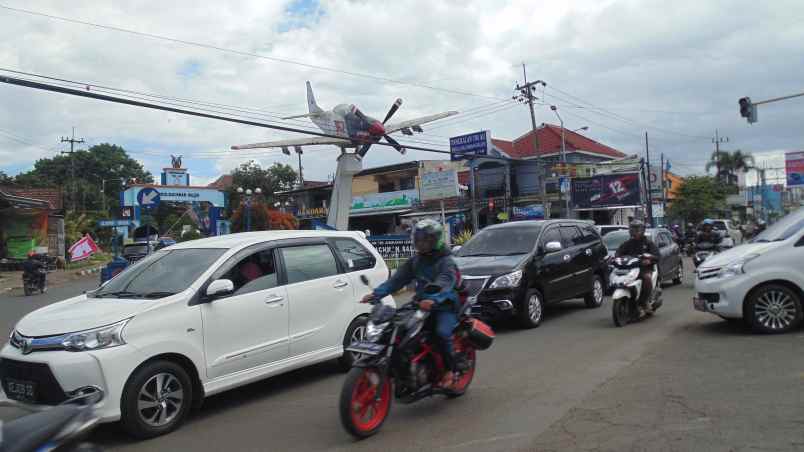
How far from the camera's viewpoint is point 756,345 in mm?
7535

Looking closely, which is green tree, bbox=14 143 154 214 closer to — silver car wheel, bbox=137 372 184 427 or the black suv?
the black suv

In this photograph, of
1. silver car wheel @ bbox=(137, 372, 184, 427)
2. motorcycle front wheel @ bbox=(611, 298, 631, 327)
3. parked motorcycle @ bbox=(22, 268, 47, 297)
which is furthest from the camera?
parked motorcycle @ bbox=(22, 268, 47, 297)

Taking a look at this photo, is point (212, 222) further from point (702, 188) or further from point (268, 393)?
point (702, 188)

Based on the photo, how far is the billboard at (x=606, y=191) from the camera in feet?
130

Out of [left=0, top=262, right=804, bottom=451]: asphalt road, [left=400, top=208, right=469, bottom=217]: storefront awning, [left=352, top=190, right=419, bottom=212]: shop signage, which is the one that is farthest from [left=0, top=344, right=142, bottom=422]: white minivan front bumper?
[left=352, top=190, right=419, bottom=212]: shop signage

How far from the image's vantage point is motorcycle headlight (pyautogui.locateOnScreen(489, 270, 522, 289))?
964 cm

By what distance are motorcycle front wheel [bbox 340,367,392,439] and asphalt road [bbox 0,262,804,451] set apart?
14cm

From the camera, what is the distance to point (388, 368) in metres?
5.21

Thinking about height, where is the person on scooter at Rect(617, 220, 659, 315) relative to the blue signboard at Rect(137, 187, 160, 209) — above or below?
below

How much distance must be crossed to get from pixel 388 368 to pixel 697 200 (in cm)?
4844

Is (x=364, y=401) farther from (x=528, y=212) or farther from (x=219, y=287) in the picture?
(x=528, y=212)

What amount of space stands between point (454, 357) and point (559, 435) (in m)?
1.22

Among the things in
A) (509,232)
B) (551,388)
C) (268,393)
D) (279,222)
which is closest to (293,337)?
(268,393)

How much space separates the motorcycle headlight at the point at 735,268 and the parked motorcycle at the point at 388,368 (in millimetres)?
4494
